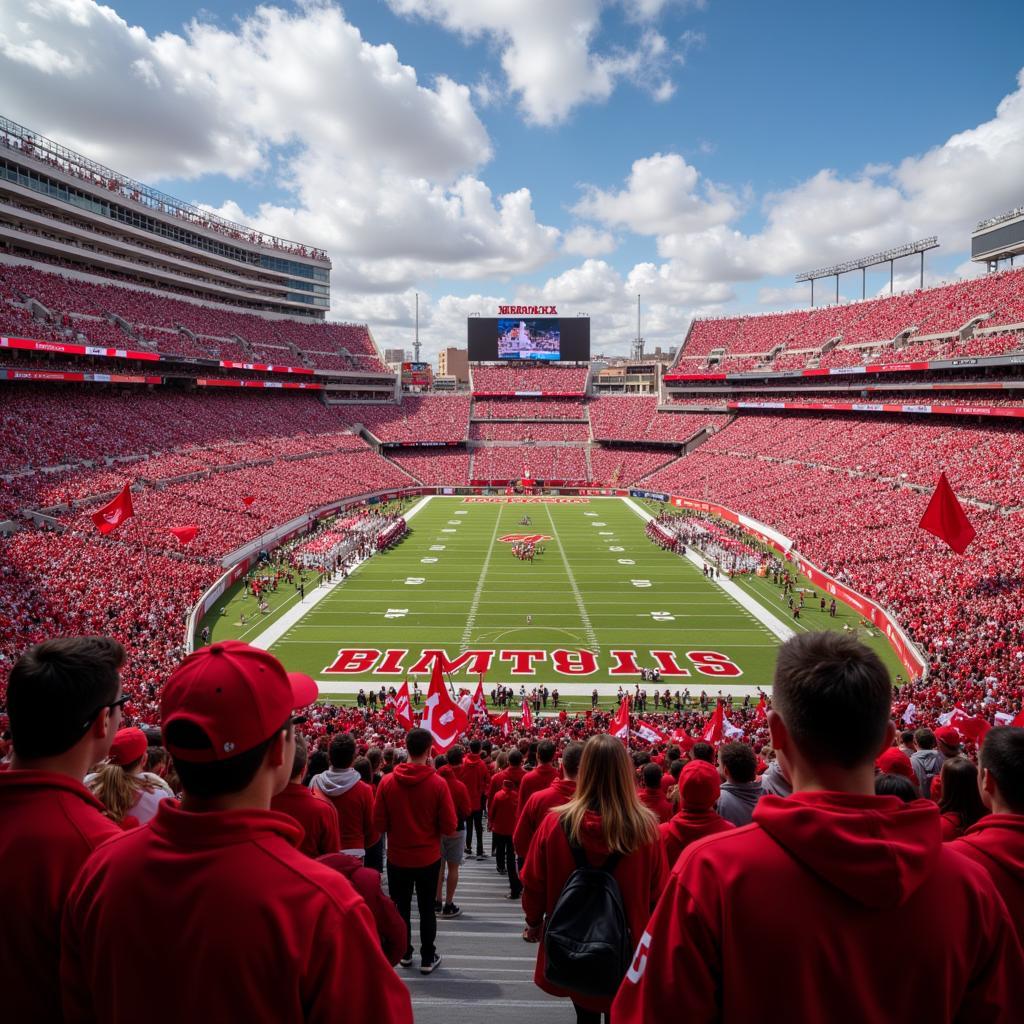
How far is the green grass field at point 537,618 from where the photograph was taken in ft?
76.5

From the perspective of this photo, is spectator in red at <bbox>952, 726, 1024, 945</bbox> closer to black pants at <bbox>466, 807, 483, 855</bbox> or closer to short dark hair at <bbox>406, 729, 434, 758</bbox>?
short dark hair at <bbox>406, 729, 434, 758</bbox>

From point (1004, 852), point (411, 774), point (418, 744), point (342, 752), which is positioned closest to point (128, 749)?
point (342, 752)

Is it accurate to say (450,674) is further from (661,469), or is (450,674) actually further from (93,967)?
(661,469)

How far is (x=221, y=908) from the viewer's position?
5.37 feet

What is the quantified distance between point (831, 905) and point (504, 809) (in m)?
6.51

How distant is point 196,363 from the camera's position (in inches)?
2133

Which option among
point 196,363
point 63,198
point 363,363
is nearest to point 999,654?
point 196,363

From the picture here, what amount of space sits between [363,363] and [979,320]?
56.9 metres

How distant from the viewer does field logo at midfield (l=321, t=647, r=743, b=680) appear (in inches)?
906

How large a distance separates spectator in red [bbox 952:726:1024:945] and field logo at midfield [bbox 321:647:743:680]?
68.0 feet

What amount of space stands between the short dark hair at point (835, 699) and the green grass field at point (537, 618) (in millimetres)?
20430

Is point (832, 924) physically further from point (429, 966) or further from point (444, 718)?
point (444, 718)

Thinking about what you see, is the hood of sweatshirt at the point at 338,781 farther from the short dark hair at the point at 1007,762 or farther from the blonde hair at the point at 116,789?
the short dark hair at the point at 1007,762

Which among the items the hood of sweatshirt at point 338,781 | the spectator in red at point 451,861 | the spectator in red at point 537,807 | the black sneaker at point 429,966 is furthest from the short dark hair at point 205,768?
the spectator in red at point 451,861
